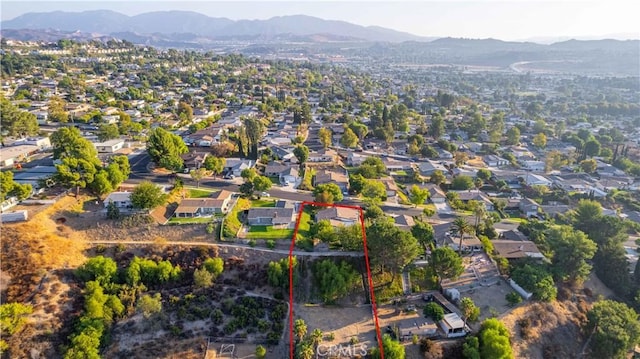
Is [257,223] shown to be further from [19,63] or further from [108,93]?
[19,63]

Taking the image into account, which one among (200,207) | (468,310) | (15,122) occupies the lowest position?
(468,310)

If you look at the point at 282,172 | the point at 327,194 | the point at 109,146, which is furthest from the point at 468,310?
the point at 109,146

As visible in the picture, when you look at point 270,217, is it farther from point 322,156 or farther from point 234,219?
point 322,156

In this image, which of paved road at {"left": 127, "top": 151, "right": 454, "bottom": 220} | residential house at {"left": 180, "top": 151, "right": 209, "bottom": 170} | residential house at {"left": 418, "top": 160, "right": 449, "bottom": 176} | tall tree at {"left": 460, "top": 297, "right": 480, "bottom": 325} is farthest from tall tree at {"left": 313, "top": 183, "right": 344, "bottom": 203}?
residential house at {"left": 418, "top": 160, "right": 449, "bottom": 176}

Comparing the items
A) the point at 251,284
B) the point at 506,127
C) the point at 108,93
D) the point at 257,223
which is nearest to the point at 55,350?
the point at 251,284

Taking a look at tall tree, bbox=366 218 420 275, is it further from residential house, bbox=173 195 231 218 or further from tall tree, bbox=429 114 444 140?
tall tree, bbox=429 114 444 140

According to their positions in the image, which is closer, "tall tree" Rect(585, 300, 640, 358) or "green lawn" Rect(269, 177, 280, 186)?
"tall tree" Rect(585, 300, 640, 358)

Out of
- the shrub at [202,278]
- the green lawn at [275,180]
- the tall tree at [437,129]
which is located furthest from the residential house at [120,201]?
the tall tree at [437,129]
